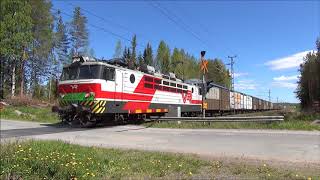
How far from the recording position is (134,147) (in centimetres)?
1320

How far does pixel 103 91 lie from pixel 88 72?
129 cm

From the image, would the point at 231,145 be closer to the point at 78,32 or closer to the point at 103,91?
the point at 103,91

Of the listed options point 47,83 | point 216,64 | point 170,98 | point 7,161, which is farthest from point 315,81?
point 216,64

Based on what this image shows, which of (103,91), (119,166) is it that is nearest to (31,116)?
(103,91)

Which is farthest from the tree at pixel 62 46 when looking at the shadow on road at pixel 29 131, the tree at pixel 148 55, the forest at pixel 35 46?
the shadow on road at pixel 29 131

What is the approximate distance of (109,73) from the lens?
2088 cm

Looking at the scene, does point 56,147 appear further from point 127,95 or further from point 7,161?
point 127,95

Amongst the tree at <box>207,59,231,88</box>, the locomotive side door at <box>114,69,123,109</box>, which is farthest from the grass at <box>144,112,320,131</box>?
the tree at <box>207,59,231,88</box>

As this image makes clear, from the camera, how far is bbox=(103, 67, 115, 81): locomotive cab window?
67.8 ft

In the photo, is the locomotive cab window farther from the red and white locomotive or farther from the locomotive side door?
the locomotive side door

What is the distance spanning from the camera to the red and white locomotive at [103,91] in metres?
20.4

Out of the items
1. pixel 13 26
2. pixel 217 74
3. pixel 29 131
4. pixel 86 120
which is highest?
pixel 217 74

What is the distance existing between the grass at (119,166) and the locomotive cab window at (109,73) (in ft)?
30.8

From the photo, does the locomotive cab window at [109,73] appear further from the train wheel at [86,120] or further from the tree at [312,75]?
the tree at [312,75]
